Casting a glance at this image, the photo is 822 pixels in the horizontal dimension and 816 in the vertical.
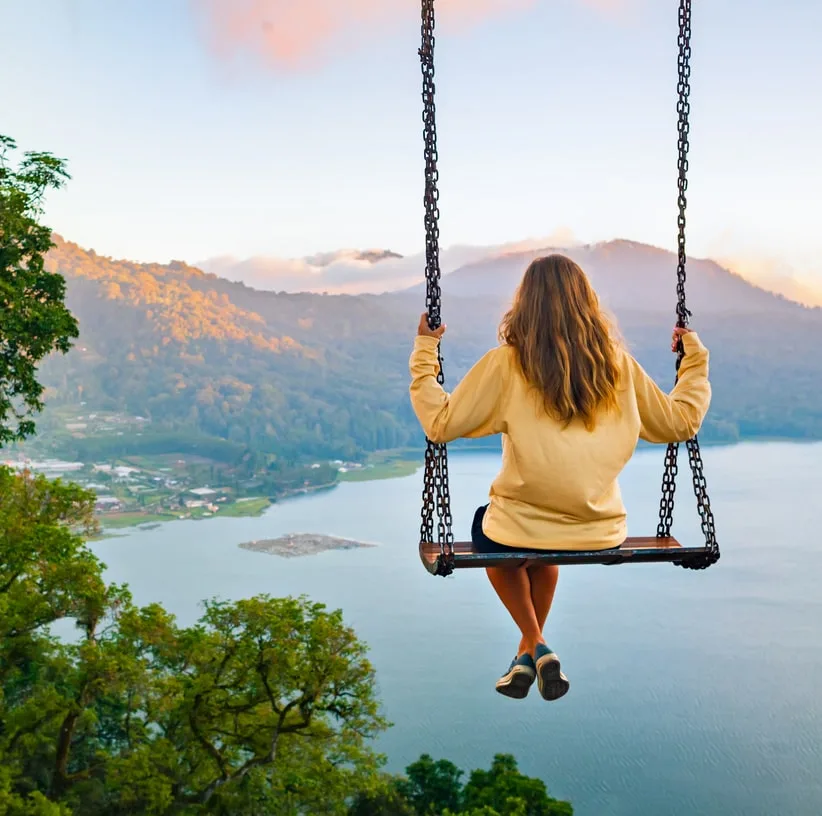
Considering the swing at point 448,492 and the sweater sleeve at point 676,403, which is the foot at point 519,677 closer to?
the swing at point 448,492

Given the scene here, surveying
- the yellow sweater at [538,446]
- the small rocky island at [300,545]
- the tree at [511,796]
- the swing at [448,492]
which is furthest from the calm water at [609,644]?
the yellow sweater at [538,446]

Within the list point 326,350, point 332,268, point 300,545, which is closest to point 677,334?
point 300,545

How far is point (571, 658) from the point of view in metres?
28.5

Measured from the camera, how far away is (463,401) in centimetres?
223

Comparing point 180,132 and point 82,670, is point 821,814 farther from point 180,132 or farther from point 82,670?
point 180,132

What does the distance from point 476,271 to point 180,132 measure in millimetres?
23446

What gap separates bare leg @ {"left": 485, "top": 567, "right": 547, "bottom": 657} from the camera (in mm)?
2406

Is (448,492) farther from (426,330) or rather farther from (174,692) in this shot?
(174,692)

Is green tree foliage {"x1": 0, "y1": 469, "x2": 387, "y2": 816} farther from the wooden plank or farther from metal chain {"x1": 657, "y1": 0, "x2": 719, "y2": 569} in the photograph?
the wooden plank

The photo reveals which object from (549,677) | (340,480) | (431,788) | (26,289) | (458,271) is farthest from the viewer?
(458,271)

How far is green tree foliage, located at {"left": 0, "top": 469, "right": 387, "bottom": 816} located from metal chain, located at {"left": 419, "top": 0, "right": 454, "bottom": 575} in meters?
6.08

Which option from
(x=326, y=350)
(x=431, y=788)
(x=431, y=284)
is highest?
(x=326, y=350)

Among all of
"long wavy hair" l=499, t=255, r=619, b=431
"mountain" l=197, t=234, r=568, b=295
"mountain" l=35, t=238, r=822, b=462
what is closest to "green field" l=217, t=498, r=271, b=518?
"mountain" l=35, t=238, r=822, b=462

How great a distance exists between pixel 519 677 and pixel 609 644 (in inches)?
1136
